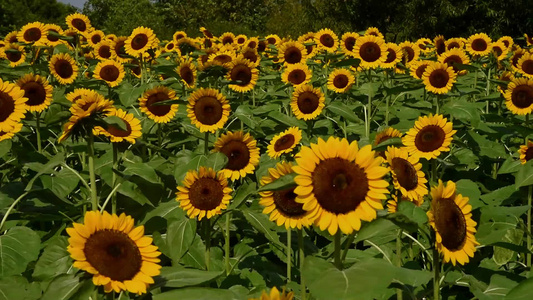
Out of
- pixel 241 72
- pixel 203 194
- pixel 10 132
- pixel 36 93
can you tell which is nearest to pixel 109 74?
pixel 241 72

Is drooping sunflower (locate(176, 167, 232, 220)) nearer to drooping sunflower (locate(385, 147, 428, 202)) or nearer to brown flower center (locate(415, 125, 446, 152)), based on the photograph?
drooping sunflower (locate(385, 147, 428, 202))

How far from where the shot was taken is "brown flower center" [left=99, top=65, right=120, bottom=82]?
5277 millimetres

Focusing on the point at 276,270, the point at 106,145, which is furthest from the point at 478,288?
the point at 106,145

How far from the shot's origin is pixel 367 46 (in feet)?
17.5

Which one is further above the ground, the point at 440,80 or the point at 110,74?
the point at 440,80

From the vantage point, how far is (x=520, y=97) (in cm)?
426

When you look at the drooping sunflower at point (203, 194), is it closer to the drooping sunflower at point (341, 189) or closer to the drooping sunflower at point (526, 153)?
the drooping sunflower at point (341, 189)

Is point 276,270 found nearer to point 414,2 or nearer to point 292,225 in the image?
point 292,225

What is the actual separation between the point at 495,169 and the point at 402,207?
9.70 ft

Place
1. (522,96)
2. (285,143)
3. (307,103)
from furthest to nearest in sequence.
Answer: (307,103) < (522,96) < (285,143)

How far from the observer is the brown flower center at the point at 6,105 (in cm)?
289

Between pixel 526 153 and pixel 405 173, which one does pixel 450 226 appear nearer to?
pixel 405 173

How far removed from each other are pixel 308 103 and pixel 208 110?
1.24 m

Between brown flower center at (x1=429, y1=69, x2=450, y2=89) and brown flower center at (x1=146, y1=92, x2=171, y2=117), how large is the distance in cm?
208
